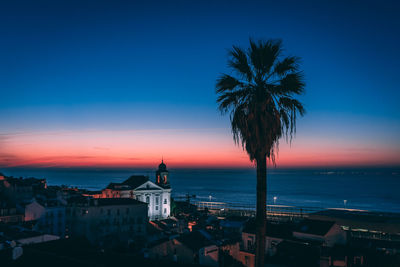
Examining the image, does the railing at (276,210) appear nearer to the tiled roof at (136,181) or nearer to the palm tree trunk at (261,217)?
the tiled roof at (136,181)

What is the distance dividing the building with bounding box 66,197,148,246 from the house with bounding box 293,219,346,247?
3184 cm

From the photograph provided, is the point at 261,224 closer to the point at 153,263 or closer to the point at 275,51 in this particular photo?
the point at 275,51

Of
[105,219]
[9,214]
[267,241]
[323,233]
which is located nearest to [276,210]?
[105,219]

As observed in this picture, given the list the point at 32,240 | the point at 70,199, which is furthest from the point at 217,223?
the point at 32,240

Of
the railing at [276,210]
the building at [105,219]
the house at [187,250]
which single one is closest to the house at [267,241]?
the house at [187,250]

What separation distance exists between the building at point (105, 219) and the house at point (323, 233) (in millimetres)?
31835

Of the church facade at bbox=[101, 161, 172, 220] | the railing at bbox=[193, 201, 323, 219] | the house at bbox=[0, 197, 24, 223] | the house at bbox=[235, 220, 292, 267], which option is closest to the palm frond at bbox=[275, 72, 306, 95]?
the house at bbox=[235, 220, 292, 267]

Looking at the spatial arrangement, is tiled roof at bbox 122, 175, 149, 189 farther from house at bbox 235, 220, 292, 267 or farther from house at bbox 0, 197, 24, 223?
house at bbox 235, 220, 292, 267

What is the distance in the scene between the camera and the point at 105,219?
5684 centimetres

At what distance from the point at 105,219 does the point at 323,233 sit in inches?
1567

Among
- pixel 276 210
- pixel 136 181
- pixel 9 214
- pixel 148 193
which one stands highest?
pixel 136 181

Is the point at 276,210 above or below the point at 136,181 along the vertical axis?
below

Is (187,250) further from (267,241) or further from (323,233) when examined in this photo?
(323,233)

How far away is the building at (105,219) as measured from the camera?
180 ft
